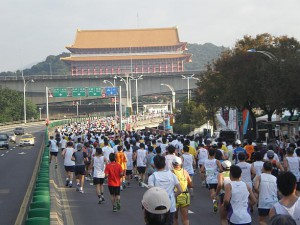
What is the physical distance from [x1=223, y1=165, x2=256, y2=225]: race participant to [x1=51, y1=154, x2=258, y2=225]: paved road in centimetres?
456

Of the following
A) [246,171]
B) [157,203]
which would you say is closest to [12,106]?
[246,171]

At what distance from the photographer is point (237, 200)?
31.1 ft

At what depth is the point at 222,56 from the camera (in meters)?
45.7

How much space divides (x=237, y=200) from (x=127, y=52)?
141 m

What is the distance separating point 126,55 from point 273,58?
112546 millimetres

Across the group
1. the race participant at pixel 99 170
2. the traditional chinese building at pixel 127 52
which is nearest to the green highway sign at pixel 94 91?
the traditional chinese building at pixel 127 52

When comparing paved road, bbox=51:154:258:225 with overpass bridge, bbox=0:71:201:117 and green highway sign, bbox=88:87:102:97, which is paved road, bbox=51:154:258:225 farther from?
overpass bridge, bbox=0:71:201:117

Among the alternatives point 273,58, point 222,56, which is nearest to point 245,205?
point 273,58

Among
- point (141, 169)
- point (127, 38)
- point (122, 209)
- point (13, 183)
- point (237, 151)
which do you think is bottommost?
point (13, 183)

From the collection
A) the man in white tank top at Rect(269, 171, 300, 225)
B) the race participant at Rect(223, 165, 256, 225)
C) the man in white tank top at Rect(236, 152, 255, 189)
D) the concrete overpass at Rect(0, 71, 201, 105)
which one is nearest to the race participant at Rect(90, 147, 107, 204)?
the man in white tank top at Rect(236, 152, 255, 189)

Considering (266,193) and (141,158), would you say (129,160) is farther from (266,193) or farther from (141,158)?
(266,193)

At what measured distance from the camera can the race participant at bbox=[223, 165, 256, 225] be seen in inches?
367

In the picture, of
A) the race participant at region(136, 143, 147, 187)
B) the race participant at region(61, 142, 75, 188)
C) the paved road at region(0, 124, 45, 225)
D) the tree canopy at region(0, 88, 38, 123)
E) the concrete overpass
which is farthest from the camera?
the tree canopy at region(0, 88, 38, 123)

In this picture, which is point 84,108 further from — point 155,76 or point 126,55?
point 155,76
